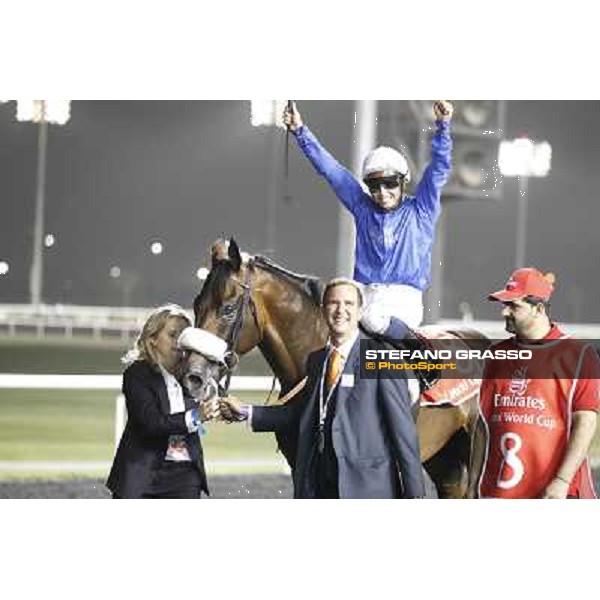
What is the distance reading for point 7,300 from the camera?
8.70m

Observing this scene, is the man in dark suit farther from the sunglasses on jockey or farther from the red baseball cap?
the red baseball cap

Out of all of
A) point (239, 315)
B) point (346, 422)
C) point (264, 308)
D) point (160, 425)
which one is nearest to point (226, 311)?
point (239, 315)

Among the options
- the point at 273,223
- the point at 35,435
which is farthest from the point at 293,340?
the point at 35,435

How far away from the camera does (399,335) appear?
8727mm

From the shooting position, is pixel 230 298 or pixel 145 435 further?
pixel 230 298

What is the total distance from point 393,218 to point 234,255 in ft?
1.81

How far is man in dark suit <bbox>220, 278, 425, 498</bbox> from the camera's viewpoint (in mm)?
8633

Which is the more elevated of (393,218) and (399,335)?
(393,218)

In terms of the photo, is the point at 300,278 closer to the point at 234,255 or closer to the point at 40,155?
the point at 234,255

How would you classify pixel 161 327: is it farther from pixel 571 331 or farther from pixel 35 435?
pixel 571 331

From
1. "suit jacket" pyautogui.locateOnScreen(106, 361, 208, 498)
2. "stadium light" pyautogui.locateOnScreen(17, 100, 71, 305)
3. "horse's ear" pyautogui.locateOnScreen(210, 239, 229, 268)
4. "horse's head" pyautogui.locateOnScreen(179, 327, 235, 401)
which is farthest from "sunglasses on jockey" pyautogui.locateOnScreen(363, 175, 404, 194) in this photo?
"stadium light" pyautogui.locateOnScreen(17, 100, 71, 305)
